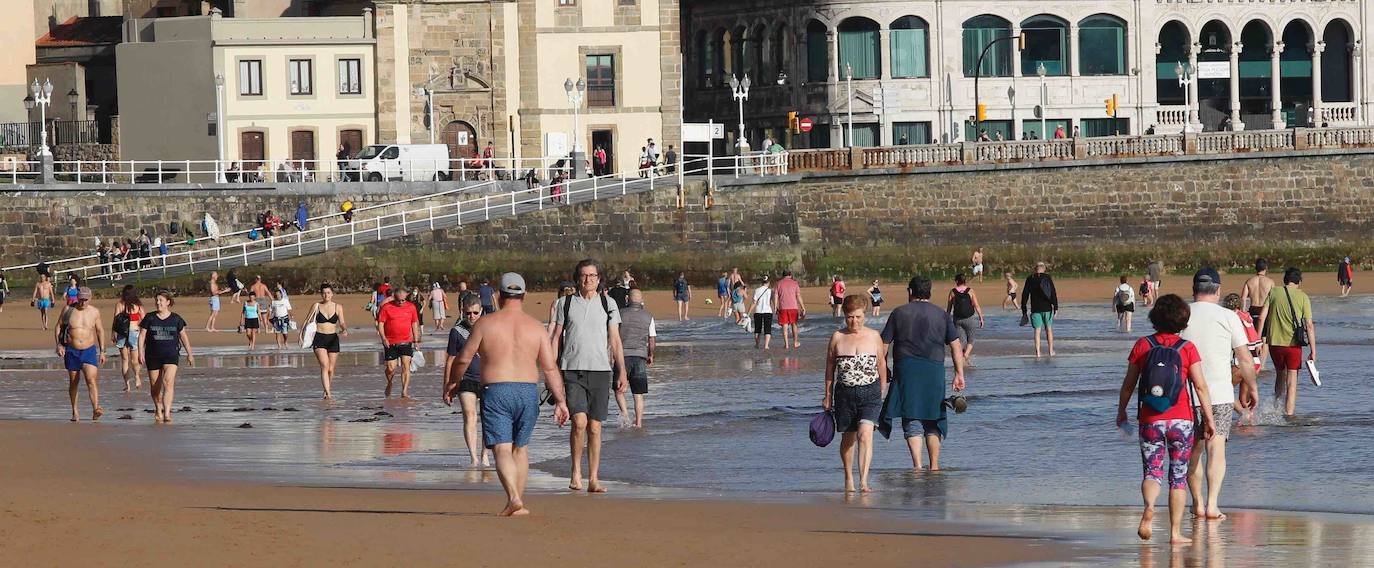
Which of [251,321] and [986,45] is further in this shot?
[986,45]

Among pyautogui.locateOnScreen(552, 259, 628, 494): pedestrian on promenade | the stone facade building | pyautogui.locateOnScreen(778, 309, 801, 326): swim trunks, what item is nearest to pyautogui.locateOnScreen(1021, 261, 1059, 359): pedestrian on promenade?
pyautogui.locateOnScreen(778, 309, 801, 326): swim trunks

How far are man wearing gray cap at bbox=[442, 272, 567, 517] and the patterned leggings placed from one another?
3.28 meters

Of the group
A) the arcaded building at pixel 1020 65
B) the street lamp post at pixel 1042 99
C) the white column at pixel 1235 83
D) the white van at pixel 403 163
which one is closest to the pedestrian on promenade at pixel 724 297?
the white van at pixel 403 163

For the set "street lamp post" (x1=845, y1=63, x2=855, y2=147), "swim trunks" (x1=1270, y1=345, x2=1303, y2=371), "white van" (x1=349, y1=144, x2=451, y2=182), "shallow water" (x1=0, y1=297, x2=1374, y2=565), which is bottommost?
"shallow water" (x1=0, y1=297, x2=1374, y2=565)

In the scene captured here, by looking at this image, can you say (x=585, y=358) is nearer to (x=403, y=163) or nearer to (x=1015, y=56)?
(x=403, y=163)

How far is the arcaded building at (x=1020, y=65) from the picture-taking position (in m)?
57.9

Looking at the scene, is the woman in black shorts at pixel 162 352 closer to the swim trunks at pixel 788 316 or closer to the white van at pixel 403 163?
the swim trunks at pixel 788 316

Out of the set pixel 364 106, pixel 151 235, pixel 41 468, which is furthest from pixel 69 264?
pixel 41 468

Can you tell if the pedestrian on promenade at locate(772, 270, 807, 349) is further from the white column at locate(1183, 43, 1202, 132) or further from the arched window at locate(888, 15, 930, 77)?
the white column at locate(1183, 43, 1202, 132)

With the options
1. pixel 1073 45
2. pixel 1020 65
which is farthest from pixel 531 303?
pixel 1073 45

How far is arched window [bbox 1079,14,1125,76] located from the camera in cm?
5878

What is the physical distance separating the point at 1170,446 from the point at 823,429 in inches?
110

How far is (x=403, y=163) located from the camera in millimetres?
49969

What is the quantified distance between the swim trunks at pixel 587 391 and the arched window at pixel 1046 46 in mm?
46431
